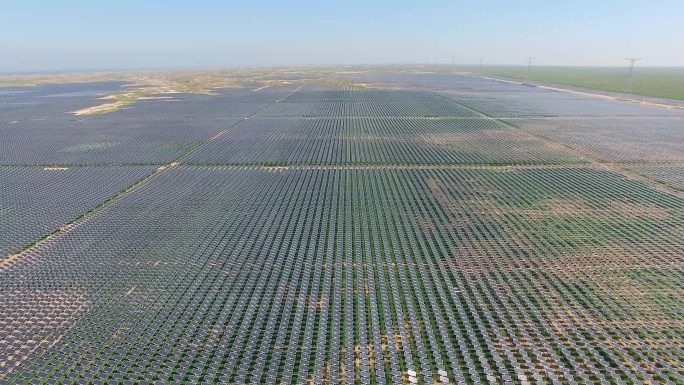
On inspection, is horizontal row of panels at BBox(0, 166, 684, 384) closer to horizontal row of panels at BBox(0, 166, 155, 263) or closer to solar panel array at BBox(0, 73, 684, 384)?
solar panel array at BBox(0, 73, 684, 384)

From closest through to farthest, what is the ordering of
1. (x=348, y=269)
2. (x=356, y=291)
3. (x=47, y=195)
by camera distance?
1. (x=356, y=291)
2. (x=348, y=269)
3. (x=47, y=195)

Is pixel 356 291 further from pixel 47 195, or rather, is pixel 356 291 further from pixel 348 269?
pixel 47 195

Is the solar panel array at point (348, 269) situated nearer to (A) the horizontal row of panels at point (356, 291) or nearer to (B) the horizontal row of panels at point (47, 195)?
(A) the horizontal row of panels at point (356, 291)

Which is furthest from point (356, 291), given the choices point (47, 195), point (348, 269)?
point (47, 195)

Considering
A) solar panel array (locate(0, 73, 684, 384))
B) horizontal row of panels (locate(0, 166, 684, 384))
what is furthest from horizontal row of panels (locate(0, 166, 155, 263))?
horizontal row of panels (locate(0, 166, 684, 384))

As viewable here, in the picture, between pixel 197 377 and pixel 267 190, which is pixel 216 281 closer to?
pixel 197 377

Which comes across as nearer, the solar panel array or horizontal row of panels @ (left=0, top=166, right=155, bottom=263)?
the solar panel array
